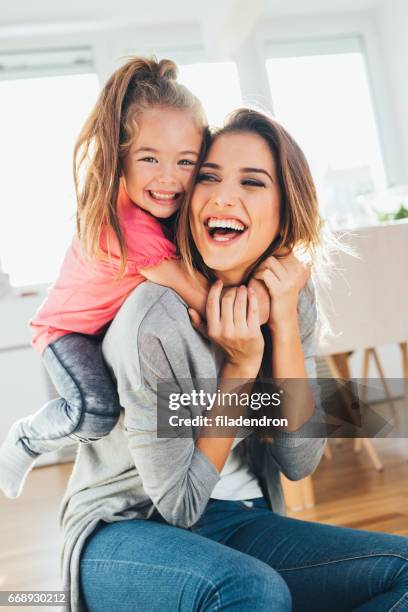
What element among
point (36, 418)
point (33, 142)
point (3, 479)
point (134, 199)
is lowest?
point (3, 479)

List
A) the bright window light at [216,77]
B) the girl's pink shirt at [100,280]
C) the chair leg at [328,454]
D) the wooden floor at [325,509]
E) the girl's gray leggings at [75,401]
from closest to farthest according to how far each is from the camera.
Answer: the girl's gray leggings at [75,401], the girl's pink shirt at [100,280], the wooden floor at [325,509], the chair leg at [328,454], the bright window light at [216,77]

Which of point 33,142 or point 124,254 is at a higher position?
point 33,142

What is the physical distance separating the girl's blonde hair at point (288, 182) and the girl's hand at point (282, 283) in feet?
0.15

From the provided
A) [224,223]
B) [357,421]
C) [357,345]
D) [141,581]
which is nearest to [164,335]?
[224,223]

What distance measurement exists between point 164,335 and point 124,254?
26 cm

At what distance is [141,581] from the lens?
32.9 inches

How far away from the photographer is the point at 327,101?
4.87m

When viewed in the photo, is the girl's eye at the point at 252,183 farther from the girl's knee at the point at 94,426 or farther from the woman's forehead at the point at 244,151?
the girl's knee at the point at 94,426

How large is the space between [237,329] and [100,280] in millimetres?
410

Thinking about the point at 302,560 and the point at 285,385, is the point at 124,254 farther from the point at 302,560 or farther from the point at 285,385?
the point at 302,560

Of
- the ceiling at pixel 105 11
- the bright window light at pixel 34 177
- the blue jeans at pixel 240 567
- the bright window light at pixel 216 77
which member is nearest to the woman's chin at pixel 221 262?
the blue jeans at pixel 240 567

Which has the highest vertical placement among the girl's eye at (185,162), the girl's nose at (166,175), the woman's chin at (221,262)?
the girl's eye at (185,162)

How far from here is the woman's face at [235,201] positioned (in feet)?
3.40

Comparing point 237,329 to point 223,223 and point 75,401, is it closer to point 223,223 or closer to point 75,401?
point 223,223
